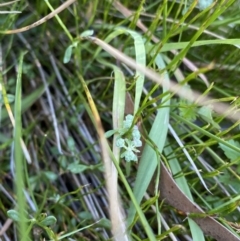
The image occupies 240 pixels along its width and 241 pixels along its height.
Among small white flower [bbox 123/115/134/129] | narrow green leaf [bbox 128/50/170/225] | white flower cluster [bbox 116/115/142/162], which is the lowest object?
narrow green leaf [bbox 128/50/170/225]

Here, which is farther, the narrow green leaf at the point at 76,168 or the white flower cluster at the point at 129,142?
the narrow green leaf at the point at 76,168

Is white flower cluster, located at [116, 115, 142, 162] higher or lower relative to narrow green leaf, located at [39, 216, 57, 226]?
higher

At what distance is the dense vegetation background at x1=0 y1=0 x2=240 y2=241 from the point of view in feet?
2.65

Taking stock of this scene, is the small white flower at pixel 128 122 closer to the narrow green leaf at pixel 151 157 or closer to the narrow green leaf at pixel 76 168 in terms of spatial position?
the narrow green leaf at pixel 151 157

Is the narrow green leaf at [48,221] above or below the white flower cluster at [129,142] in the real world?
below

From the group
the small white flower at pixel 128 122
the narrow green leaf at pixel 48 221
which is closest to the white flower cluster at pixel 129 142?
the small white flower at pixel 128 122

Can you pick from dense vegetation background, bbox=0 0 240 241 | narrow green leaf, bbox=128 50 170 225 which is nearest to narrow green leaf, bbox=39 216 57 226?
dense vegetation background, bbox=0 0 240 241

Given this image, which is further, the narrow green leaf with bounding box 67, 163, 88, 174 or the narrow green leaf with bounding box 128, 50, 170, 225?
the narrow green leaf with bounding box 67, 163, 88, 174

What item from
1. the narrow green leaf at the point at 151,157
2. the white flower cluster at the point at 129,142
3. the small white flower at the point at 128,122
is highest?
the small white flower at the point at 128,122

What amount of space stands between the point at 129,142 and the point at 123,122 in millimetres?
42

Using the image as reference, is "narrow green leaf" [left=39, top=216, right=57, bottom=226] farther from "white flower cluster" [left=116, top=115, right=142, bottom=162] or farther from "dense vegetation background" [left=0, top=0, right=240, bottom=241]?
"white flower cluster" [left=116, top=115, right=142, bottom=162]

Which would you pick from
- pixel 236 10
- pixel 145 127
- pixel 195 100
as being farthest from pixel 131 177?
pixel 236 10

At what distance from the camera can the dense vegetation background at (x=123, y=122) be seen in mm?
809

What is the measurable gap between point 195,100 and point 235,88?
0.68ft
